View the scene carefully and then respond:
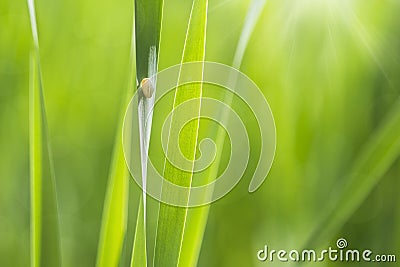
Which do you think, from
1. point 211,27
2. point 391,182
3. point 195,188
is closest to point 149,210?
point 195,188

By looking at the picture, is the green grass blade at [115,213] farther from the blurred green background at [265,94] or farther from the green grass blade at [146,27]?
the green grass blade at [146,27]

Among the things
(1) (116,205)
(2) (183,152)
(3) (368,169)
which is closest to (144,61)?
(2) (183,152)

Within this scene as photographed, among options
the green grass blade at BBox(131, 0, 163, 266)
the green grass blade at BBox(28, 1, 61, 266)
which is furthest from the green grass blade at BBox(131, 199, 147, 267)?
the green grass blade at BBox(28, 1, 61, 266)

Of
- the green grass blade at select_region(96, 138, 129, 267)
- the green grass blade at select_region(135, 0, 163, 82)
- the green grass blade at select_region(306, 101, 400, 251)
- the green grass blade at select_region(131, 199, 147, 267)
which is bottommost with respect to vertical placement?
the green grass blade at select_region(131, 199, 147, 267)

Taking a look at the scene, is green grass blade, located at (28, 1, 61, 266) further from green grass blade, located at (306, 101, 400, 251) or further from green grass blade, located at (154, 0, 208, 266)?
green grass blade, located at (306, 101, 400, 251)

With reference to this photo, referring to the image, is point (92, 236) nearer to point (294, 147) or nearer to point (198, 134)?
point (198, 134)

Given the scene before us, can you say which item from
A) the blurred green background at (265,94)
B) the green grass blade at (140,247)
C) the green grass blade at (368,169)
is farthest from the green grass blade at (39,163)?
the green grass blade at (368,169)

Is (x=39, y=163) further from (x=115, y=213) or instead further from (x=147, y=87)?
(x=147, y=87)
